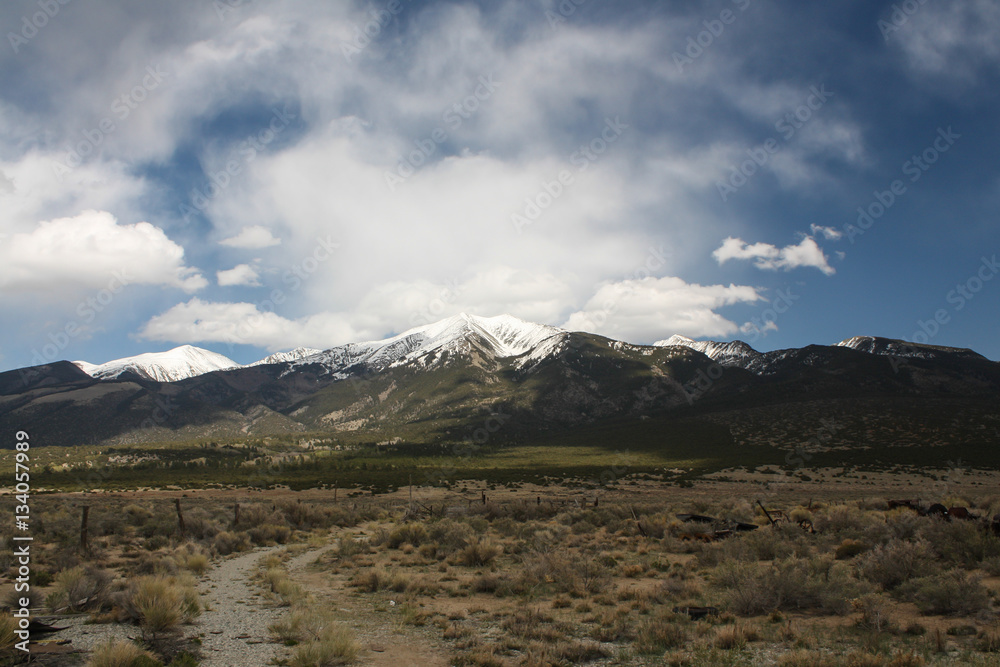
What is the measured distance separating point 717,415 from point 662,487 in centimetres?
7738

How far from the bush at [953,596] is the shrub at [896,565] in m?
1.25

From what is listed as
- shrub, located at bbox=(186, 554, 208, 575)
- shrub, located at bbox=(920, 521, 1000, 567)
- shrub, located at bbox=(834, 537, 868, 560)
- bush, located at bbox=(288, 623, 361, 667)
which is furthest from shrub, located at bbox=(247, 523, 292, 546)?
shrub, located at bbox=(920, 521, 1000, 567)

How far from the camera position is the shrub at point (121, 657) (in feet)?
25.1

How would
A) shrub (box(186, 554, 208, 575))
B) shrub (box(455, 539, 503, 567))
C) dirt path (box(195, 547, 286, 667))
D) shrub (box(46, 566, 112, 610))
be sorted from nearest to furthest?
dirt path (box(195, 547, 286, 667)) < shrub (box(46, 566, 112, 610)) < shrub (box(186, 554, 208, 575)) < shrub (box(455, 539, 503, 567))

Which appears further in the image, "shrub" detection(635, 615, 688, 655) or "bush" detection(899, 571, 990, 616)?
"bush" detection(899, 571, 990, 616)

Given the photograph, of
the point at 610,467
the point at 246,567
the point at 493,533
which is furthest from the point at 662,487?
the point at 246,567

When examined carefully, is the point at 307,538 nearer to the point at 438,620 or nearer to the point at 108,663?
the point at 438,620

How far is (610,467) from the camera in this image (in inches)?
3000

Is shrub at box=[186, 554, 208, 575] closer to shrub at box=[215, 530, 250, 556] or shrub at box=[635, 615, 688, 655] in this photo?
shrub at box=[215, 530, 250, 556]

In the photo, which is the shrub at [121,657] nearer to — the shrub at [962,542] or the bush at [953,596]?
the bush at [953,596]

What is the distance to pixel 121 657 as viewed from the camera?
7750 mm

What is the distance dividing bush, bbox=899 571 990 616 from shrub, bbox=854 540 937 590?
125 cm

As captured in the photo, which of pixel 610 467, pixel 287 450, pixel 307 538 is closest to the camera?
pixel 307 538

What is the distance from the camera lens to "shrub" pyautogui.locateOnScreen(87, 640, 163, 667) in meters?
7.64
